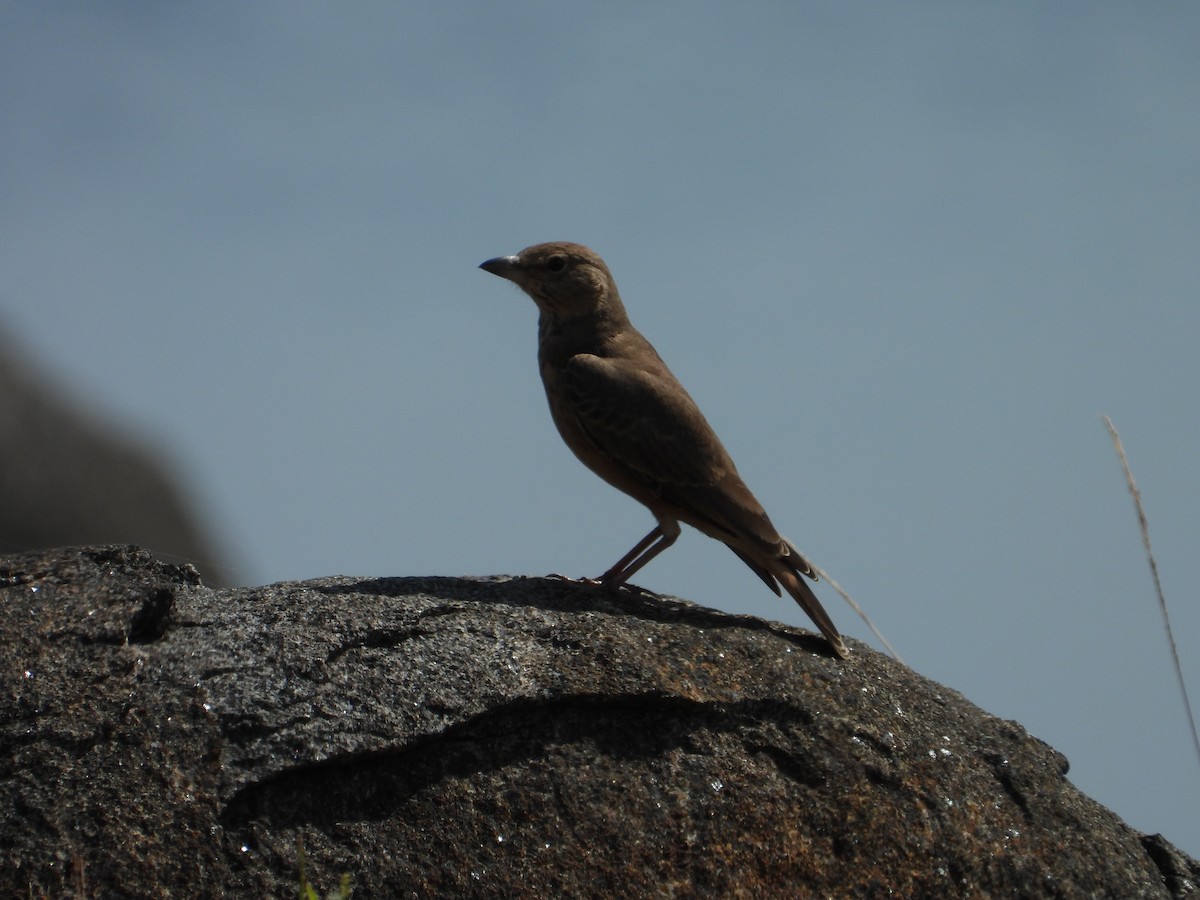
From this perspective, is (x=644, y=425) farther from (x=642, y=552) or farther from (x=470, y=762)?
(x=470, y=762)

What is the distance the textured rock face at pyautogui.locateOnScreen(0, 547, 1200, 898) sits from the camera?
174 inches

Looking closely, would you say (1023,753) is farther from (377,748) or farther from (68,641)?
(68,641)

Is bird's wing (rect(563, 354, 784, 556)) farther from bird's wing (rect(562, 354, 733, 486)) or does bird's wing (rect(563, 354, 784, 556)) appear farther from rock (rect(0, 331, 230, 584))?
rock (rect(0, 331, 230, 584))

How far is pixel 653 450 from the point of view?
681 cm

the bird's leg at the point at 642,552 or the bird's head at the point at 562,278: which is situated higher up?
the bird's head at the point at 562,278

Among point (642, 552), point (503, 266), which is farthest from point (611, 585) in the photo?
point (503, 266)

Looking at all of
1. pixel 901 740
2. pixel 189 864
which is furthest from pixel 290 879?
pixel 901 740

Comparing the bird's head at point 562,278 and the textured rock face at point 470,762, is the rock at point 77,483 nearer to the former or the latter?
the bird's head at point 562,278

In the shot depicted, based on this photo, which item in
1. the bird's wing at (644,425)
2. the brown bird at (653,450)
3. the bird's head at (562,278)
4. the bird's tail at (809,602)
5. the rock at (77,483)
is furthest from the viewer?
the rock at (77,483)

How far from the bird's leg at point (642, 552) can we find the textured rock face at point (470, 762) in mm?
1055

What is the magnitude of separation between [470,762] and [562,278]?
3.64 meters

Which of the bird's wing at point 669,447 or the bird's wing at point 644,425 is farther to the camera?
the bird's wing at point 644,425

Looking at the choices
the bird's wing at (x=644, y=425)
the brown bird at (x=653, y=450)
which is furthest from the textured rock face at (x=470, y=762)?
the bird's wing at (x=644, y=425)

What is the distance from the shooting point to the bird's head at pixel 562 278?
7809 mm
